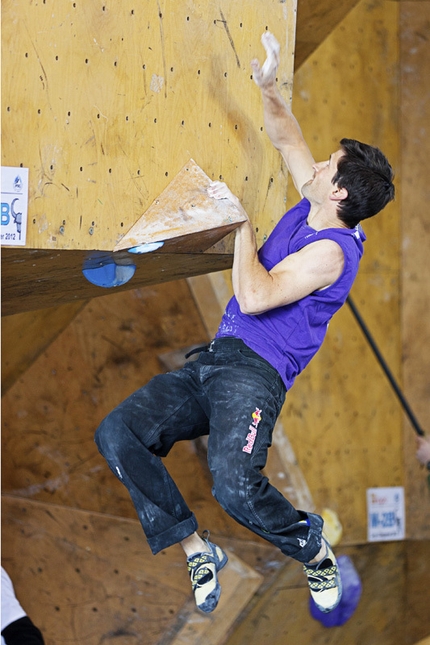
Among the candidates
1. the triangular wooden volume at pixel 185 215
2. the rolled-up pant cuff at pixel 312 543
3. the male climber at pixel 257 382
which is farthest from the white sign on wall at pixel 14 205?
the rolled-up pant cuff at pixel 312 543

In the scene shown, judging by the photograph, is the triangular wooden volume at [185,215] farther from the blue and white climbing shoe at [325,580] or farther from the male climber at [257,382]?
the blue and white climbing shoe at [325,580]

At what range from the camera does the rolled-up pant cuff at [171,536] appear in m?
2.65

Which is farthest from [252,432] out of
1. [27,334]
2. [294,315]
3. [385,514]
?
[385,514]

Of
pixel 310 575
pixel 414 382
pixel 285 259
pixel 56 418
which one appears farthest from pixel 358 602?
pixel 285 259

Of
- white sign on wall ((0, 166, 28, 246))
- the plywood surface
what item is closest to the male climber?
white sign on wall ((0, 166, 28, 246))

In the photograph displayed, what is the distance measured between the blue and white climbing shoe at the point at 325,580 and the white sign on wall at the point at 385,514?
2.41 meters

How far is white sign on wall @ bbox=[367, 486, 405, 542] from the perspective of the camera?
5.17 meters

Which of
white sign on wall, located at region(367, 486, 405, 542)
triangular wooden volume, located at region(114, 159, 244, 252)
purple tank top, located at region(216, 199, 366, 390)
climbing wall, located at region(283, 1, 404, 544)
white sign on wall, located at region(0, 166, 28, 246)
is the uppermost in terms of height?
white sign on wall, located at region(0, 166, 28, 246)

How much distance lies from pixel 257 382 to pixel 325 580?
0.74m

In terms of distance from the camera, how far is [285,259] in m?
2.62

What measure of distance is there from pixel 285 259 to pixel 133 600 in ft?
9.61

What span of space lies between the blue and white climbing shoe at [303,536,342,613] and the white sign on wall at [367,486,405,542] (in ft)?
7.90

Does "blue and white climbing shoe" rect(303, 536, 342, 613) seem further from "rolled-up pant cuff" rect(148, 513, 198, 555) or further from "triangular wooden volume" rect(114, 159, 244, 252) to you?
"triangular wooden volume" rect(114, 159, 244, 252)

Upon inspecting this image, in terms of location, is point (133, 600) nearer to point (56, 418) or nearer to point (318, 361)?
point (56, 418)
